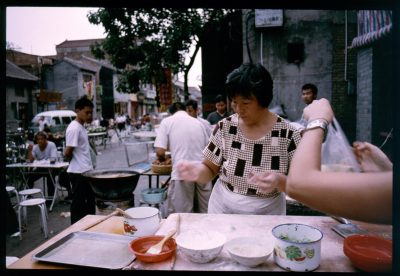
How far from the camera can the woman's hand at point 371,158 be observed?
4.95 feet

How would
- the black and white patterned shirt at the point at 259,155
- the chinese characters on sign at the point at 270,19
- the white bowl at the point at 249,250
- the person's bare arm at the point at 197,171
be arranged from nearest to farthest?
the white bowl at the point at 249,250
the person's bare arm at the point at 197,171
the black and white patterned shirt at the point at 259,155
the chinese characters on sign at the point at 270,19

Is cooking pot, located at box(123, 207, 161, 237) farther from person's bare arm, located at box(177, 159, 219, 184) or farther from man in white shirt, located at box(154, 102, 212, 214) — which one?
man in white shirt, located at box(154, 102, 212, 214)

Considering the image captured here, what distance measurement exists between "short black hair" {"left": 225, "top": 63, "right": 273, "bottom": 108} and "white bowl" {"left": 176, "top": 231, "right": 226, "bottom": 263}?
106 centimetres

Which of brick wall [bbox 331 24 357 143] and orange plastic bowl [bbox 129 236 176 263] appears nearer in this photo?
orange plastic bowl [bbox 129 236 176 263]

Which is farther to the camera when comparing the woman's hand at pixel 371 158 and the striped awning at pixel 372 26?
the striped awning at pixel 372 26

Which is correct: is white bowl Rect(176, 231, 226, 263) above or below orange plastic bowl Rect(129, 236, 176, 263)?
above

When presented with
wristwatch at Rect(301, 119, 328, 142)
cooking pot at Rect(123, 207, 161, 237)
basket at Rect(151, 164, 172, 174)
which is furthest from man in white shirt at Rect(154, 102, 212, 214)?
wristwatch at Rect(301, 119, 328, 142)

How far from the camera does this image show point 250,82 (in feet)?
7.59

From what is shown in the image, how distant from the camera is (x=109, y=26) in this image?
14.1 metres

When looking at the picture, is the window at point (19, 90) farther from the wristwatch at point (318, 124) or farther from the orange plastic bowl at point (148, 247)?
the wristwatch at point (318, 124)

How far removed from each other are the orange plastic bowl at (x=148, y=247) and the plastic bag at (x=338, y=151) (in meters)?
1.03

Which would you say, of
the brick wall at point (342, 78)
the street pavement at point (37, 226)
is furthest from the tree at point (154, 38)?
the street pavement at point (37, 226)

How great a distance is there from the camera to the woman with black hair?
7.70ft

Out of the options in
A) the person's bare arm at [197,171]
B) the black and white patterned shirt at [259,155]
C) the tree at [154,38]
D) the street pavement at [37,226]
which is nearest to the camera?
the person's bare arm at [197,171]
